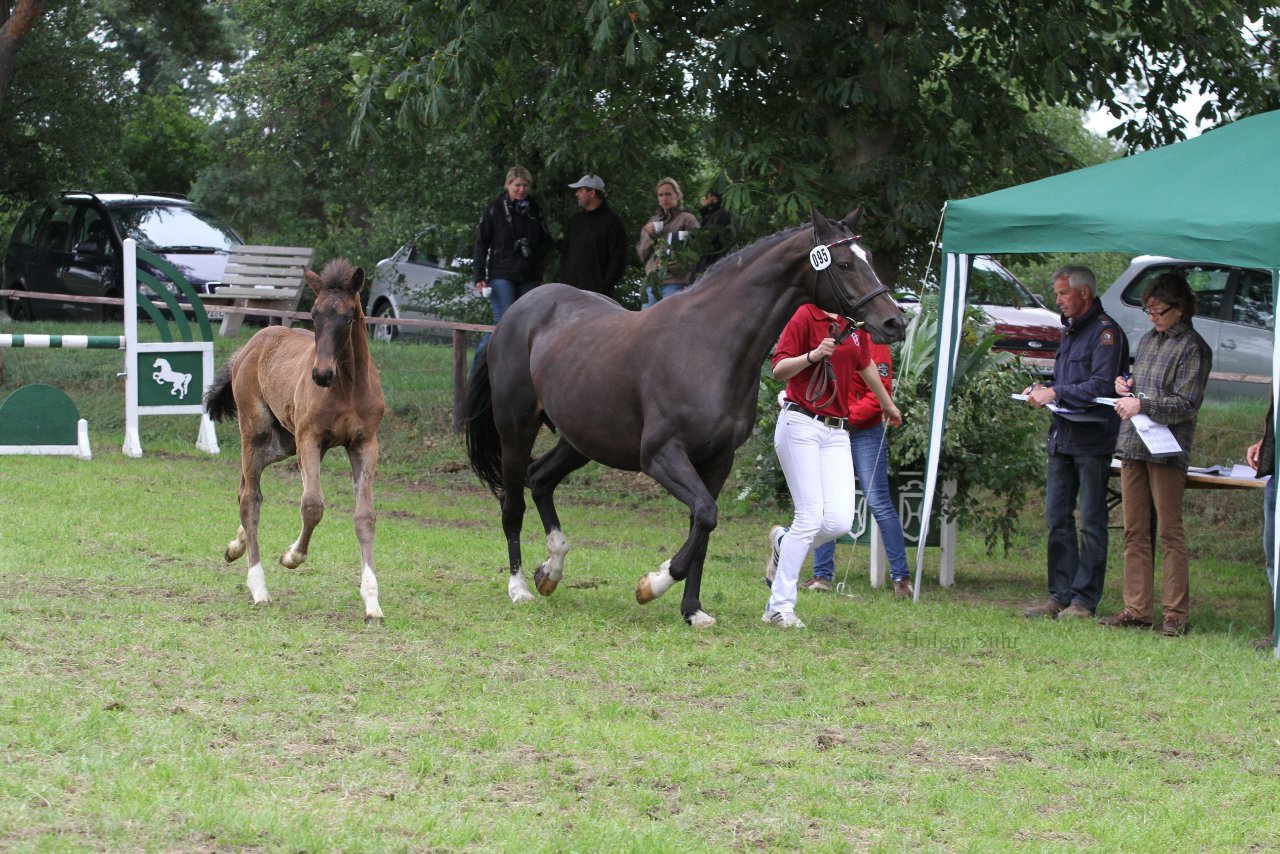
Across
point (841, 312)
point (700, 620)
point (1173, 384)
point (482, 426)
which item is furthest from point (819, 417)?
point (482, 426)

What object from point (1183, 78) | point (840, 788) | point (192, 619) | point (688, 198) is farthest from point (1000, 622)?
point (688, 198)

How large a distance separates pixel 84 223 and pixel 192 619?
15867 millimetres

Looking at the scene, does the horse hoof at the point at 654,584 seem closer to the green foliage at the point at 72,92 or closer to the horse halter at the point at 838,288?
the horse halter at the point at 838,288

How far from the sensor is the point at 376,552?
9.93 meters

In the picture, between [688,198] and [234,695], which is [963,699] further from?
[688,198]

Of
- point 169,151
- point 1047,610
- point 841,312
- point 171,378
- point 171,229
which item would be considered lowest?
point 1047,610

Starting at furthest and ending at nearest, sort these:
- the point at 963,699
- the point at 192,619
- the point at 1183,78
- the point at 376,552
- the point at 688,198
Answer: the point at 688,198
the point at 1183,78
the point at 376,552
the point at 192,619
the point at 963,699

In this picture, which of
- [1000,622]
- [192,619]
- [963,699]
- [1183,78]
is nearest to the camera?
[963,699]

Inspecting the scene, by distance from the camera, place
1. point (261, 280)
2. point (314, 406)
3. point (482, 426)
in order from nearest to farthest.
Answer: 1. point (314, 406)
2. point (482, 426)
3. point (261, 280)

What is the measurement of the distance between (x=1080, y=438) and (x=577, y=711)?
4262 millimetres

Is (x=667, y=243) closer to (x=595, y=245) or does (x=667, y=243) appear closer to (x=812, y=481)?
(x=595, y=245)

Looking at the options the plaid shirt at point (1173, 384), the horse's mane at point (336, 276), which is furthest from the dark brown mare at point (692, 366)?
the plaid shirt at point (1173, 384)

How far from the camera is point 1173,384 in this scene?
8359 millimetres

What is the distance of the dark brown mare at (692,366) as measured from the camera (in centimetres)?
751
